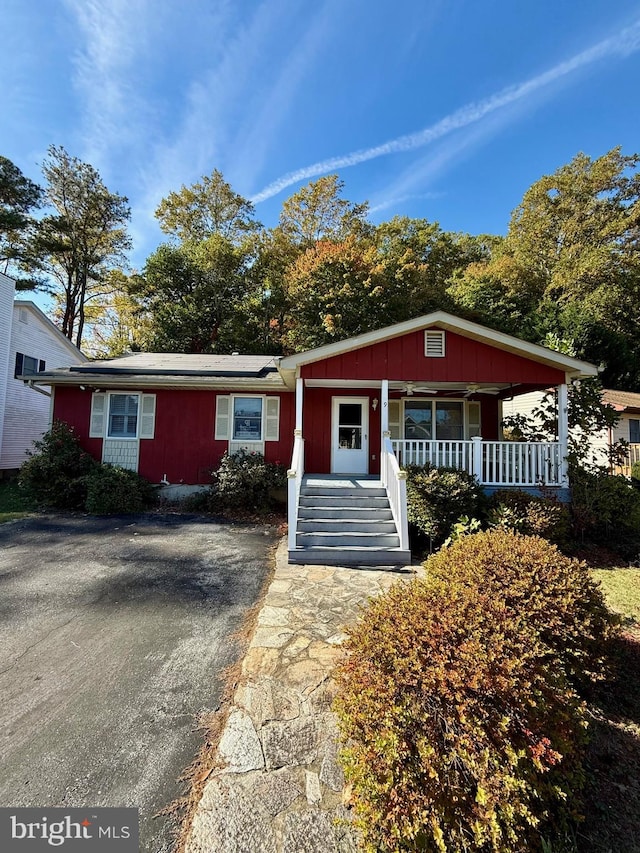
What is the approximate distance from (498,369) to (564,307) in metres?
13.9

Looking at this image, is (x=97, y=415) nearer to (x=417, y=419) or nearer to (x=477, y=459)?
(x=417, y=419)

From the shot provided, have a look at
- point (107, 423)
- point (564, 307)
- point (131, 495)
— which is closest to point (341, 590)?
point (131, 495)

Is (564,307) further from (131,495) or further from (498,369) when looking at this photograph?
(131,495)

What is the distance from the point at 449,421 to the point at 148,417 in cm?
865

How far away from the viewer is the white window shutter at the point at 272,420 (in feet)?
35.2

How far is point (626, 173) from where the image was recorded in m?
21.5

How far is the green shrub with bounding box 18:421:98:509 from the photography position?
979 centimetres

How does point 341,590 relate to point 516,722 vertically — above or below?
below

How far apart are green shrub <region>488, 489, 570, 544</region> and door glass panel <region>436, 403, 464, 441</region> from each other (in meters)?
3.78

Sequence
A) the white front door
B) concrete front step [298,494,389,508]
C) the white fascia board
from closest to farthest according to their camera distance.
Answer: concrete front step [298,494,389,508] → the white fascia board → the white front door

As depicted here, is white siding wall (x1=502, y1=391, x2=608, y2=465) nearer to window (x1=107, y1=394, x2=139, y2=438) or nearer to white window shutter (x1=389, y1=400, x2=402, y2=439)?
white window shutter (x1=389, y1=400, x2=402, y2=439)

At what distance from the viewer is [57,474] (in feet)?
32.5

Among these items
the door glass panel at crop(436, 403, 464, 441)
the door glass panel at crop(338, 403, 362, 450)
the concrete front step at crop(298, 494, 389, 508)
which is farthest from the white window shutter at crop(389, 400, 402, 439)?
the concrete front step at crop(298, 494, 389, 508)

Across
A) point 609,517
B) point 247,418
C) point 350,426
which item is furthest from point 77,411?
point 609,517
